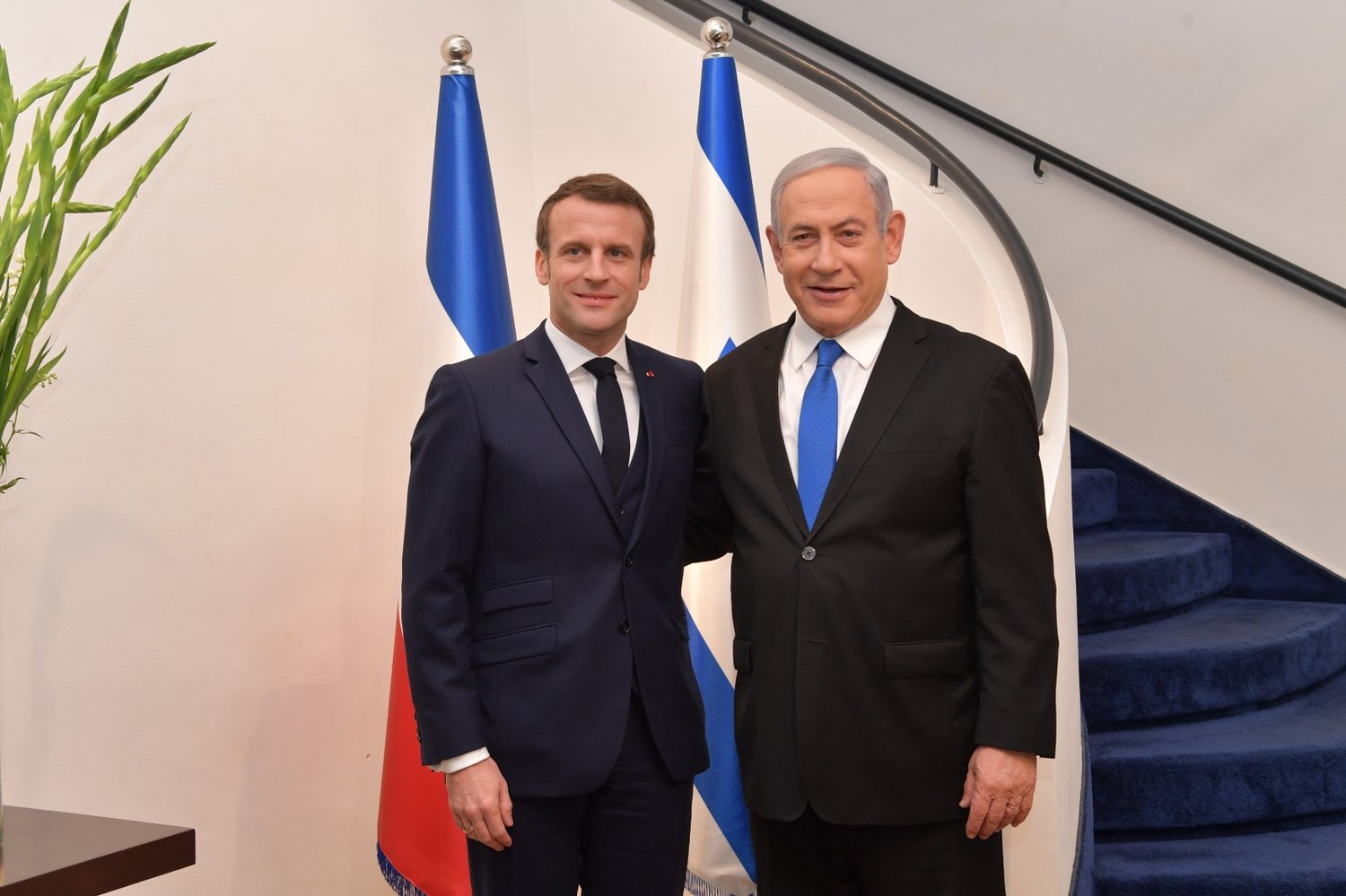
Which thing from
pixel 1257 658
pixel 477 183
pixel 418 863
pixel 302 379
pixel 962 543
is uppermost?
pixel 477 183

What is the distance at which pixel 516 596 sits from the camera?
1.62 m

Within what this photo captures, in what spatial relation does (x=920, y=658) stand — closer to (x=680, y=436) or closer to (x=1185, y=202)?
(x=680, y=436)

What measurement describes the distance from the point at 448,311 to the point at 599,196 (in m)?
0.88

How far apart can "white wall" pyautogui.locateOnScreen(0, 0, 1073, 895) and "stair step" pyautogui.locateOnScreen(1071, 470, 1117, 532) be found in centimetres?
117

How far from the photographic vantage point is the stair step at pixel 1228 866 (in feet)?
8.20

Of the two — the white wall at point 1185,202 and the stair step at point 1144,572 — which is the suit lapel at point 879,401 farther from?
the white wall at point 1185,202

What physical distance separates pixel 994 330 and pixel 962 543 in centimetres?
141

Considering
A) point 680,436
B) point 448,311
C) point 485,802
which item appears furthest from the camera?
point 448,311

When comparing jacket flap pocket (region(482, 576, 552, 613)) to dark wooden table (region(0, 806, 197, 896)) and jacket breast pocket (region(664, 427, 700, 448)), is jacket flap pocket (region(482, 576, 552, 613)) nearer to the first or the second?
jacket breast pocket (region(664, 427, 700, 448))

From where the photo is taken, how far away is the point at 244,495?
96.8 inches

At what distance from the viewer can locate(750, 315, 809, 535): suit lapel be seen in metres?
1.66

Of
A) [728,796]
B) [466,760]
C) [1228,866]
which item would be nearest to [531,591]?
[466,760]

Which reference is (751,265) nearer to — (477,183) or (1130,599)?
(477,183)

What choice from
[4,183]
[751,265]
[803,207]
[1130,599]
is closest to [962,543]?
[803,207]
